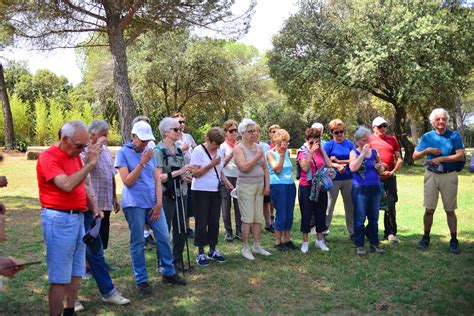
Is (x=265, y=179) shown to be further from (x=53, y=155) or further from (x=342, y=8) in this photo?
(x=342, y=8)

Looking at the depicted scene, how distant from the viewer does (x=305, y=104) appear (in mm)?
22391

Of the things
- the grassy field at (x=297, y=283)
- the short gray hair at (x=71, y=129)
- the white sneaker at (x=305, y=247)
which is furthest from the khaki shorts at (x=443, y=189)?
the short gray hair at (x=71, y=129)

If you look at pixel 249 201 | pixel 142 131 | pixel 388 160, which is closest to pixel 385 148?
pixel 388 160

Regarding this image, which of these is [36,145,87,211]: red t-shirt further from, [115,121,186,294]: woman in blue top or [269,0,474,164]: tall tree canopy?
[269,0,474,164]: tall tree canopy

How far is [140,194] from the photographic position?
4.37m

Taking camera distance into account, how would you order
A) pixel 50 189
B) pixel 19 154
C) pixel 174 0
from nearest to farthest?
pixel 50 189 < pixel 174 0 < pixel 19 154

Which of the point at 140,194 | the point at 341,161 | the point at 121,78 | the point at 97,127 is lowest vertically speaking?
the point at 140,194

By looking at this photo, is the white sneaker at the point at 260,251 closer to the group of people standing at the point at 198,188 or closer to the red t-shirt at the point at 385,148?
the group of people standing at the point at 198,188

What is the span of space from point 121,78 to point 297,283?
9.18 metres

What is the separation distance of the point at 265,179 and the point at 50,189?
3020 mm

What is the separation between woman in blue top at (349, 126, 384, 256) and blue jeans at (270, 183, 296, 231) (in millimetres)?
832

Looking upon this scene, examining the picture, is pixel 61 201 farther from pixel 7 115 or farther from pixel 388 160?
pixel 7 115

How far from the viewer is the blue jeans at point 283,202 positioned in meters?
5.96

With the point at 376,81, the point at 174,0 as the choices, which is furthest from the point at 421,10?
the point at 174,0
